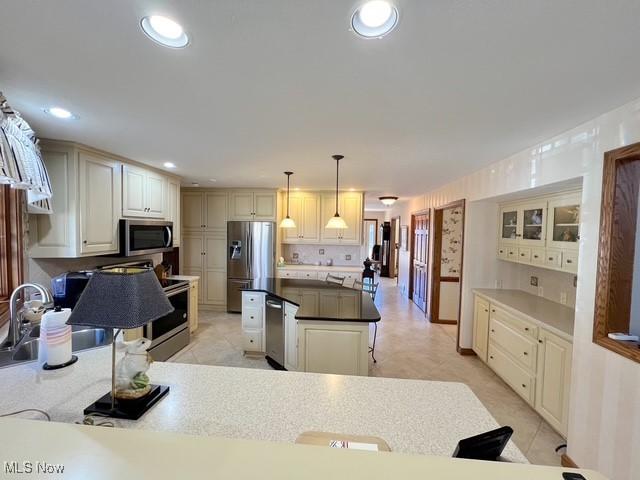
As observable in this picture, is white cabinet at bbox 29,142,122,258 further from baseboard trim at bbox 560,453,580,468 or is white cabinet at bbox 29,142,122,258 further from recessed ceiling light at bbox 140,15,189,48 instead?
baseboard trim at bbox 560,453,580,468

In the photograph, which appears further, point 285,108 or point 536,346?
point 536,346

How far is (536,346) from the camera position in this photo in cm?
248

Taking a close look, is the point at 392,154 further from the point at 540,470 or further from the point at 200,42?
→ the point at 540,470

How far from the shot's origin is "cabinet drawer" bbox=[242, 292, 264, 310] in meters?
3.55

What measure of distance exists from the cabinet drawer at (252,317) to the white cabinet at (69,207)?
1729 millimetres

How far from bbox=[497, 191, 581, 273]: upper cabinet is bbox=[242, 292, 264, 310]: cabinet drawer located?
3.04 m

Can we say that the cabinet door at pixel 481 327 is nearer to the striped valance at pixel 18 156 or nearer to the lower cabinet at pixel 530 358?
the lower cabinet at pixel 530 358

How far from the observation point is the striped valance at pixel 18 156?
148 cm

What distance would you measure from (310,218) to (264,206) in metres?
0.90

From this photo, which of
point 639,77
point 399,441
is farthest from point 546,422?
point 639,77

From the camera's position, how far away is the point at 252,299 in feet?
11.6

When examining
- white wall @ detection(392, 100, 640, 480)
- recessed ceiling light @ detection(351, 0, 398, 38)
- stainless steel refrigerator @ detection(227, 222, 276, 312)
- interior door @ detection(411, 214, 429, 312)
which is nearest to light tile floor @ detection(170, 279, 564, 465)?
white wall @ detection(392, 100, 640, 480)

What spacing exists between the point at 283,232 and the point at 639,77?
15.7 feet

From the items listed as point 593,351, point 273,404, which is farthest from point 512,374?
point 273,404
